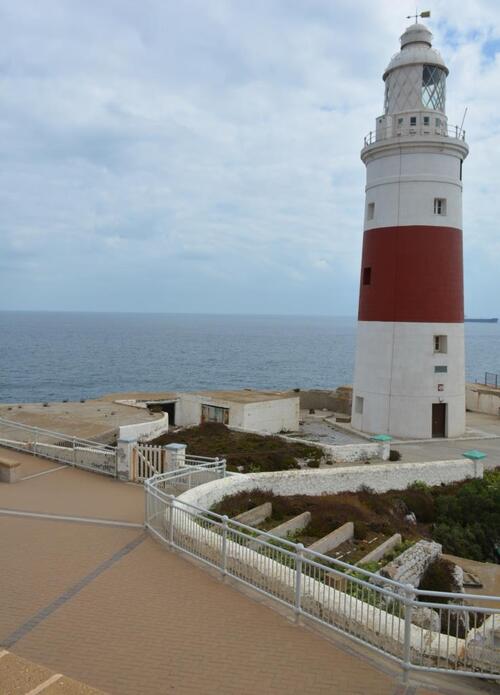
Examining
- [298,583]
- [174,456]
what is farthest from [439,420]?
[298,583]

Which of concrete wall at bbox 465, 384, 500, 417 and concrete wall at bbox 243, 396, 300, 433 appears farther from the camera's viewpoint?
concrete wall at bbox 465, 384, 500, 417

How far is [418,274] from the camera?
2492 cm

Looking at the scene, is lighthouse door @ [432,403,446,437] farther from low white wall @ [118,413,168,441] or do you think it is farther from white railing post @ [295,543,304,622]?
white railing post @ [295,543,304,622]

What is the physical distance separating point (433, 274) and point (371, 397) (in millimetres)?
6061

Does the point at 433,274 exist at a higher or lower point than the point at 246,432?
higher

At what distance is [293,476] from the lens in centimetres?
1756

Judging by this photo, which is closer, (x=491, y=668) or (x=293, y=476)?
(x=491, y=668)

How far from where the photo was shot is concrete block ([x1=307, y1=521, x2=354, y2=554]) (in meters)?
12.9

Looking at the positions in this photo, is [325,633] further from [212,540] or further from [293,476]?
[293,476]

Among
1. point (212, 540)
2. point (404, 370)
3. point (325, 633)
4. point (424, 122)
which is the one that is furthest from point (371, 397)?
point (325, 633)

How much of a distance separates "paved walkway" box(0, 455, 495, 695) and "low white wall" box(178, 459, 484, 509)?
375cm

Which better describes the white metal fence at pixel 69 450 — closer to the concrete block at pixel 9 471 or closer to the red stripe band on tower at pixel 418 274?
the concrete block at pixel 9 471

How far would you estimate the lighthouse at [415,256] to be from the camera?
2505 centimetres

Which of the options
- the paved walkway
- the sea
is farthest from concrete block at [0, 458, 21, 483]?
the sea
